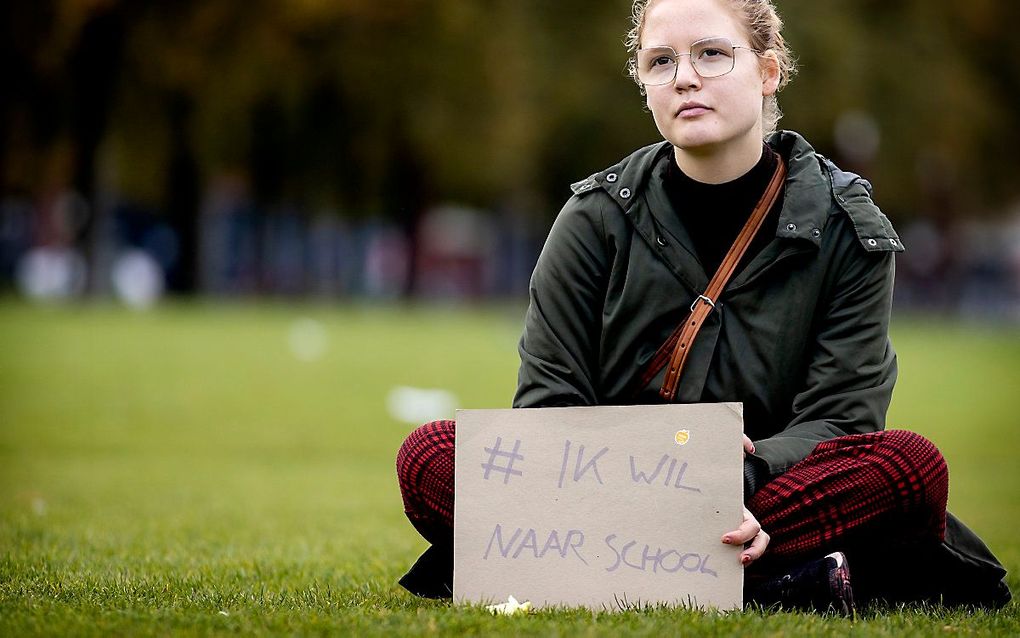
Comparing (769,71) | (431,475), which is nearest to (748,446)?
(431,475)

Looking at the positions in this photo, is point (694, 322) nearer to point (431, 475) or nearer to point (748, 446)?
point (748, 446)

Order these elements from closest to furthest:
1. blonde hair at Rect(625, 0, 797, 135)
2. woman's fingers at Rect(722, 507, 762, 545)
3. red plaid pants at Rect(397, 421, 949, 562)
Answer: woman's fingers at Rect(722, 507, 762, 545), red plaid pants at Rect(397, 421, 949, 562), blonde hair at Rect(625, 0, 797, 135)

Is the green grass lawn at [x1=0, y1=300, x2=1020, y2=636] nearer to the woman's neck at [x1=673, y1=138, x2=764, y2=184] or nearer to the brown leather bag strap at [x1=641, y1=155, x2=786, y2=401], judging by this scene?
the brown leather bag strap at [x1=641, y1=155, x2=786, y2=401]

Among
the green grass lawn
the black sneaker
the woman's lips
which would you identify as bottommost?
the green grass lawn

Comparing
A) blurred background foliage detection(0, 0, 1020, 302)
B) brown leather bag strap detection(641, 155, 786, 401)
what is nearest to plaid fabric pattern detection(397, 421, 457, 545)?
brown leather bag strap detection(641, 155, 786, 401)

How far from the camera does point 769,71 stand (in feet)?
14.6

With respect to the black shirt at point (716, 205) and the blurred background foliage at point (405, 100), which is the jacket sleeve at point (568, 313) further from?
the blurred background foliage at point (405, 100)

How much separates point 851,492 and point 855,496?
0.02 m

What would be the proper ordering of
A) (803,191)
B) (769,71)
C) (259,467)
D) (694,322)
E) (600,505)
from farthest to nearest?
1. (259,467)
2. (769,71)
3. (803,191)
4. (694,322)
5. (600,505)

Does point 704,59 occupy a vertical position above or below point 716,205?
above

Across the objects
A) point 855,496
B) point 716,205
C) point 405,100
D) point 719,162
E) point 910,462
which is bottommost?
point 855,496

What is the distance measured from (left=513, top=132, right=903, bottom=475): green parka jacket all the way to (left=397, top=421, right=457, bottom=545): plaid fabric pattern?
241 mm

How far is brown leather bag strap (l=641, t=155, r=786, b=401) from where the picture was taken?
13.8 ft

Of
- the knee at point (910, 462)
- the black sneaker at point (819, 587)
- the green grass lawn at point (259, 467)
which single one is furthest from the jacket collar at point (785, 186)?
the green grass lawn at point (259, 467)
